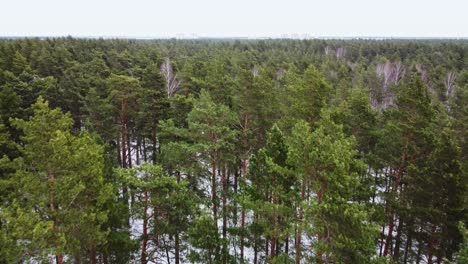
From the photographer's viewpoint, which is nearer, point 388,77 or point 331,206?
point 331,206

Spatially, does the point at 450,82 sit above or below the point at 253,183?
above

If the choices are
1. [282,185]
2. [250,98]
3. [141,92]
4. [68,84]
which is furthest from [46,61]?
[282,185]

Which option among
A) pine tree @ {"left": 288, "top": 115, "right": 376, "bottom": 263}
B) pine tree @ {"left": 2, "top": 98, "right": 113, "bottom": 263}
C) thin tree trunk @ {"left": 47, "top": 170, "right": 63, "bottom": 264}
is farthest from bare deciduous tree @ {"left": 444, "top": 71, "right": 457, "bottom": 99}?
thin tree trunk @ {"left": 47, "top": 170, "right": 63, "bottom": 264}

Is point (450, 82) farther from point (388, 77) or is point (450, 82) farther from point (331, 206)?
point (331, 206)

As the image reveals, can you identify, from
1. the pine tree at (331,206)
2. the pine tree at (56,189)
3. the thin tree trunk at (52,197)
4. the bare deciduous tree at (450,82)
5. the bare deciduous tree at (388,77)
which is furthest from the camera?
the bare deciduous tree at (388,77)

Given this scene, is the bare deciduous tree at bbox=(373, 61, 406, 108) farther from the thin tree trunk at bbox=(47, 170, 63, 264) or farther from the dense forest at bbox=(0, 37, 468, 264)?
the thin tree trunk at bbox=(47, 170, 63, 264)

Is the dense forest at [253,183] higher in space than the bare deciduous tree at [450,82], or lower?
lower

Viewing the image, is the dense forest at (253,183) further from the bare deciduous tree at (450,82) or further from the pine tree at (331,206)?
the bare deciduous tree at (450,82)

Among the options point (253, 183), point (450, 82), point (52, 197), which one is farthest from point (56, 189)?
point (450, 82)

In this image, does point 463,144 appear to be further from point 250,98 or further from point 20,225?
point 20,225

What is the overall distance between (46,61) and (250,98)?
32.6 metres

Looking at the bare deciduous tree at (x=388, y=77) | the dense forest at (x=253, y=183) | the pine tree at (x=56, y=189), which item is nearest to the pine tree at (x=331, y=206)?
the dense forest at (x=253, y=183)

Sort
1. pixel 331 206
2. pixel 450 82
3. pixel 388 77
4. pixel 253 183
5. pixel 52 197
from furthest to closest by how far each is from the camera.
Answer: pixel 388 77
pixel 450 82
pixel 253 183
pixel 52 197
pixel 331 206

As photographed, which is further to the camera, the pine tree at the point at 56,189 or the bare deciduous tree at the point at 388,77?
the bare deciduous tree at the point at 388,77
